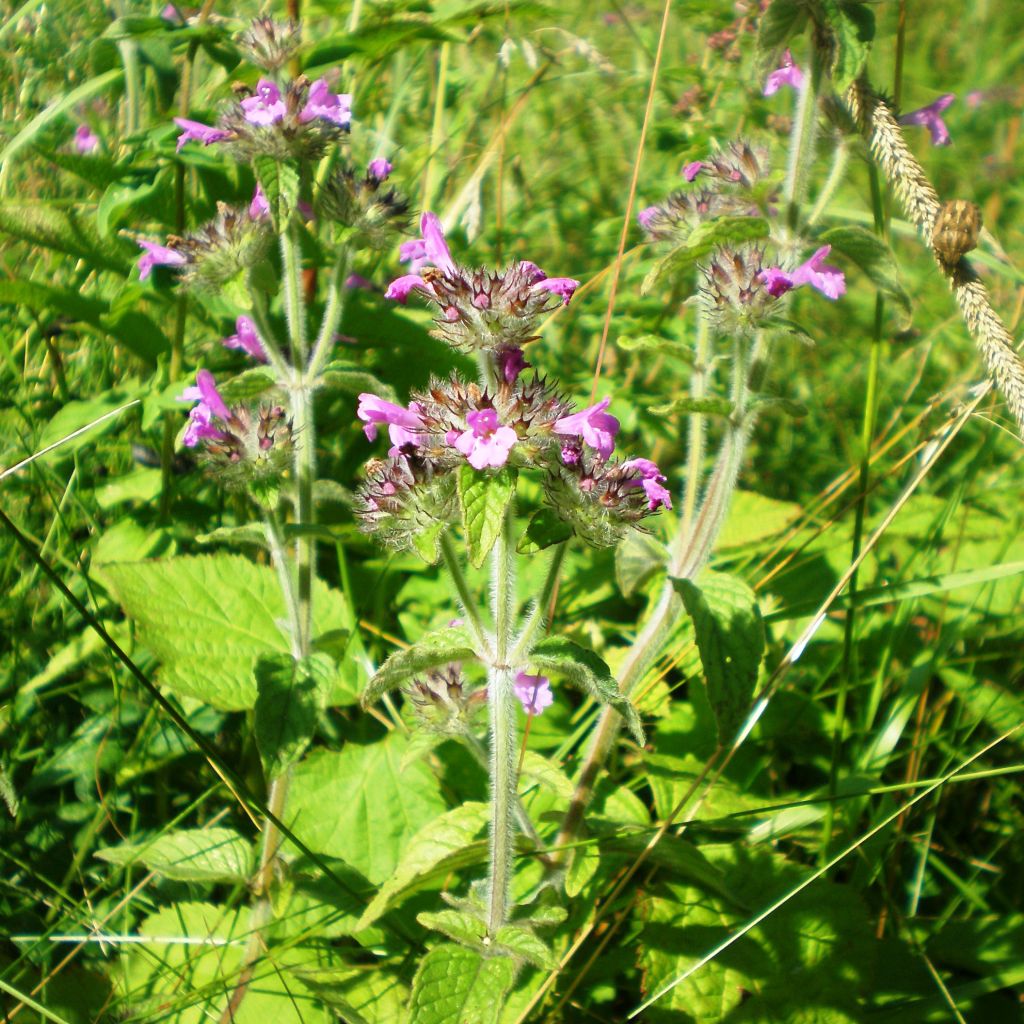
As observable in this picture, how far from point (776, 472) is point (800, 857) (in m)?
1.72

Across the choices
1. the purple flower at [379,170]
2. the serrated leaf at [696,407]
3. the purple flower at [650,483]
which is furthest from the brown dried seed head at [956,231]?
the purple flower at [379,170]

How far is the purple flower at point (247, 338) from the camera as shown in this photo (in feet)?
7.79

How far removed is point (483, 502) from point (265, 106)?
4.07 ft

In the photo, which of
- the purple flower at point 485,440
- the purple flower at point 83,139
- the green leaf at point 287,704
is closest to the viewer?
the purple flower at point 485,440

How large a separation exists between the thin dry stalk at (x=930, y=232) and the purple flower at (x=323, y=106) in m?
1.08

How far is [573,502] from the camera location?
154 cm

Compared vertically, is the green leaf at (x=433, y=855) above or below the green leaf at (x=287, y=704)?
below

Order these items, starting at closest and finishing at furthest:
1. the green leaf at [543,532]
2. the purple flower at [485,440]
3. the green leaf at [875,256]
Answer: the purple flower at [485,440], the green leaf at [543,532], the green leaf at [875,256]

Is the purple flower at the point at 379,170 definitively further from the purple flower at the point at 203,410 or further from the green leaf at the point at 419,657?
the green leaf at the point at 419,657

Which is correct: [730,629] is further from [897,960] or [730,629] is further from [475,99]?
[475,99]

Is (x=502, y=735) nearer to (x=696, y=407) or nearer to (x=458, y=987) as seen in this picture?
(x=458, y=987)

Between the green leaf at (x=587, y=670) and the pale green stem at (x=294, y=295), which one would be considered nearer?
the green leaf at (x=587, y=670)

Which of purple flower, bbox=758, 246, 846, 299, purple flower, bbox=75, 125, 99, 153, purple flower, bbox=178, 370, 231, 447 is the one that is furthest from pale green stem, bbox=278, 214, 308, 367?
purple flower, bbox=75, 125, 99, 153

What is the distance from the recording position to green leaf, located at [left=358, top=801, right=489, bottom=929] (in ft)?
5.41
